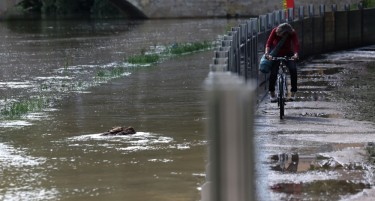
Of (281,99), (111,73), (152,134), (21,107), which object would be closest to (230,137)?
(152,134)

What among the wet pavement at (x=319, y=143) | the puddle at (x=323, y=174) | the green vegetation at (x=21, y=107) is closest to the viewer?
the puddle at (x=323, y=174)

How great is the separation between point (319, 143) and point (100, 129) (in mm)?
3256

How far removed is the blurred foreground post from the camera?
3.26m

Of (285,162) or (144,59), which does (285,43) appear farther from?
(144,59)

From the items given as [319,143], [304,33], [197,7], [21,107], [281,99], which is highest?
[197,7]

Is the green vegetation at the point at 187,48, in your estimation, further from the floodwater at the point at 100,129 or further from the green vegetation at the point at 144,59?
the green vegetation at the point at 144,59

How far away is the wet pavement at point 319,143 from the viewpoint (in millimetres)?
9102

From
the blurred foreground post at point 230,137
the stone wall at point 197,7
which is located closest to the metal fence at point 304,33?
the blurred foreground post at point 230,137

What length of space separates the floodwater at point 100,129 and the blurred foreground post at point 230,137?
5.61 metres

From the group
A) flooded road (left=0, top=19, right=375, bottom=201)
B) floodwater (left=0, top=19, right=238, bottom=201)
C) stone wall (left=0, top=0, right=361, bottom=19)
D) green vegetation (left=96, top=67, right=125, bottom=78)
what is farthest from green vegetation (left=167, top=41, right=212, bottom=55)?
stone wall (left=0, top=0, right=361, bottom=19)

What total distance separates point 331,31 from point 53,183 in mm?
20782

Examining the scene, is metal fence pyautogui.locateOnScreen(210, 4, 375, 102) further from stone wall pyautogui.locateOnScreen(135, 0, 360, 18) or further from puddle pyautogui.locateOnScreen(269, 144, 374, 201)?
stone wall pyautogui.locateOnScreen(135, 0, 360, 18)

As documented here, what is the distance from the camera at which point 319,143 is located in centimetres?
1189

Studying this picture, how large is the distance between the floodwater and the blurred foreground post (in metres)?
5.61
